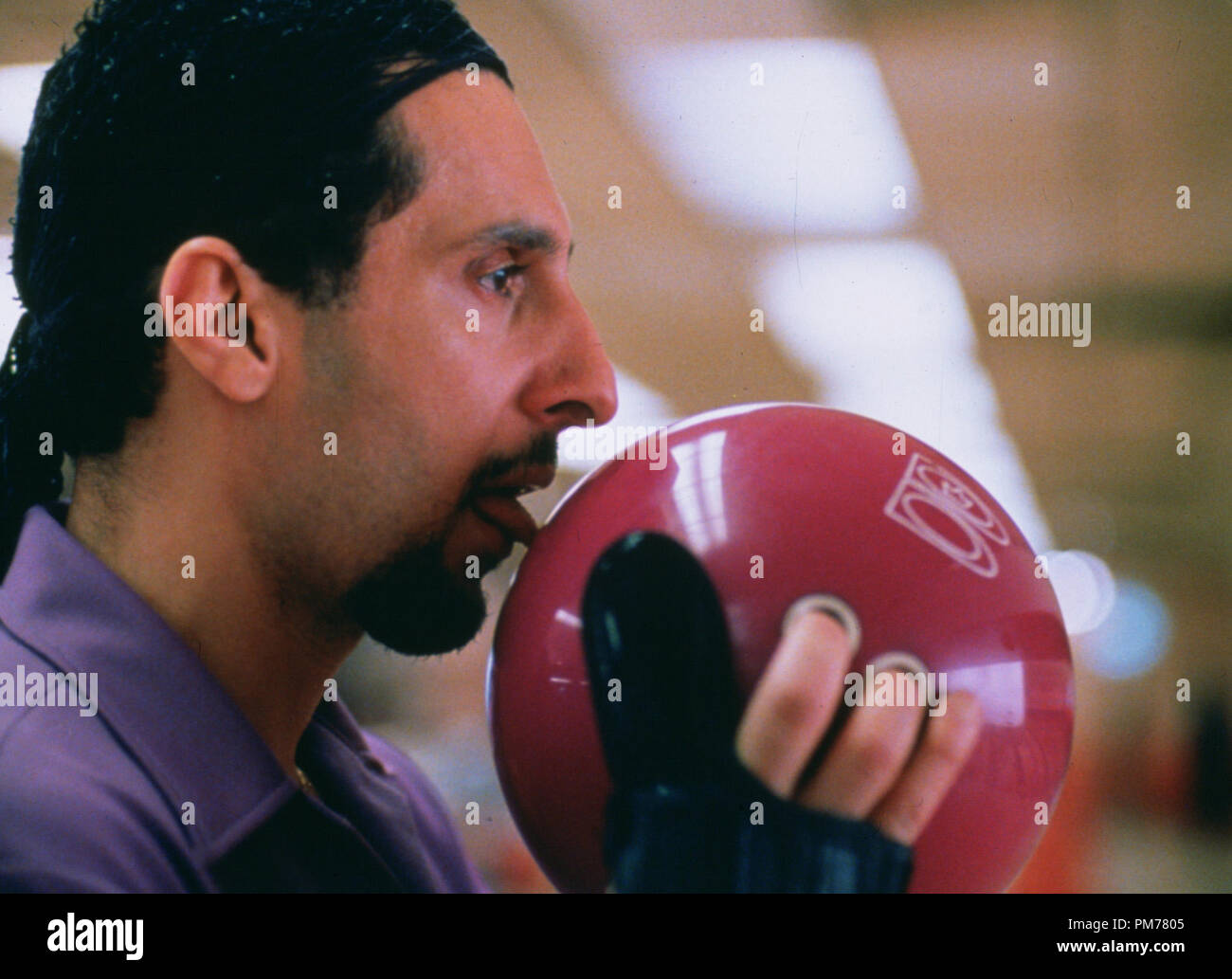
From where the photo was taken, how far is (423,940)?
40.8 inches

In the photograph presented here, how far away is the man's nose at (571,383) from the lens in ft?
3.25

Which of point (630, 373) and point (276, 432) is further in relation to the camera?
point (630, 373)

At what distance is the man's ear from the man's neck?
12 cm

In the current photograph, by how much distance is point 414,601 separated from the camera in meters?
1.01

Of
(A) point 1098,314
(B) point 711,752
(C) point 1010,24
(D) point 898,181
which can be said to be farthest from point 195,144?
(A) point 1098,314

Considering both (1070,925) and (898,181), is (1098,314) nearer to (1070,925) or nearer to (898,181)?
(898,181)

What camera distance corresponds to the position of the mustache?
3.25ft

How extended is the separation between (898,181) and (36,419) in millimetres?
2000

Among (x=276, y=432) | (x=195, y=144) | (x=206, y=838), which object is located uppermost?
(x=195, y=144)

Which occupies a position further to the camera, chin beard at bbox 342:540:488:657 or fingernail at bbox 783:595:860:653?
chin beard at bbox 342:540:488:657
